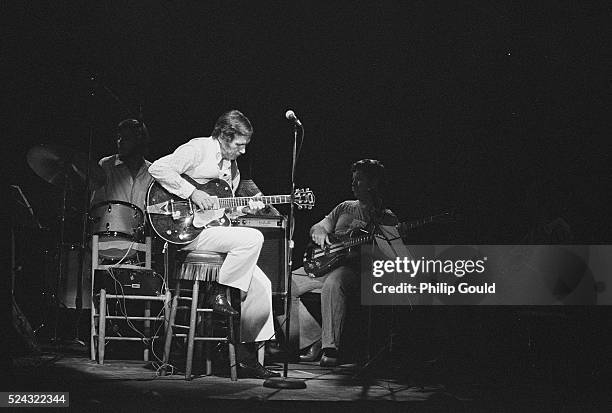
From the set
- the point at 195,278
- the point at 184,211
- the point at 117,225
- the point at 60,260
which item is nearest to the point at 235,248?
the point at 195,278

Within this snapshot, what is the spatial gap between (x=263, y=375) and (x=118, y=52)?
291 centimetres

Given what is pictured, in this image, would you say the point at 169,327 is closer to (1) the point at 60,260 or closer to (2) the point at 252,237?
(2) the point at 252,237

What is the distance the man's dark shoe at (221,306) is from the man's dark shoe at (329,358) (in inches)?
49.1

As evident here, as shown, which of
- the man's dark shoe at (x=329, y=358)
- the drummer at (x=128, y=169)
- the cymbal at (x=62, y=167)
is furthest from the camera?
the drummer at (x=128, y=169)

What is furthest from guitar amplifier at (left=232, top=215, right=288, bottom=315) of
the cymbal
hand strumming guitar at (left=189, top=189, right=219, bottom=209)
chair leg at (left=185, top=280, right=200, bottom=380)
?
the cymbal

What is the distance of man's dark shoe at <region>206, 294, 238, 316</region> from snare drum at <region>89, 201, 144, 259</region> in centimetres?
96

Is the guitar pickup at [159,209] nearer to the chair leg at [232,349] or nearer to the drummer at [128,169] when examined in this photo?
the chair leg at [232,349]

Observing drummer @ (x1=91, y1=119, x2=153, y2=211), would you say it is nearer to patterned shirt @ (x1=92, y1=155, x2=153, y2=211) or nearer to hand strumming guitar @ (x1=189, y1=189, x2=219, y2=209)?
patterned shirt @ (x1=92, y1=155, x2=153, y2=211)

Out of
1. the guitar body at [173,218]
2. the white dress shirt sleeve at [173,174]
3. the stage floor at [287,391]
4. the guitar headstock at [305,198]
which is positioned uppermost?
the white dress shirt sleeve at [173,174]

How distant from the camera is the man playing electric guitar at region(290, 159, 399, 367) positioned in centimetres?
544

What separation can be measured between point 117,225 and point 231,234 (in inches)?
42.5

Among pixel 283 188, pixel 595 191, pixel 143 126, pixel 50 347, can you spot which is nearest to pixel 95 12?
pixel 143 126

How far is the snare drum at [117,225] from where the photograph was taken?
4.90 metres

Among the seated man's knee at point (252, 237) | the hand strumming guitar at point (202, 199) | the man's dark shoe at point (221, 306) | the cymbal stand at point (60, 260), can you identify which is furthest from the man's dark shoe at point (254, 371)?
the cymbal stand at point (60, 260)
